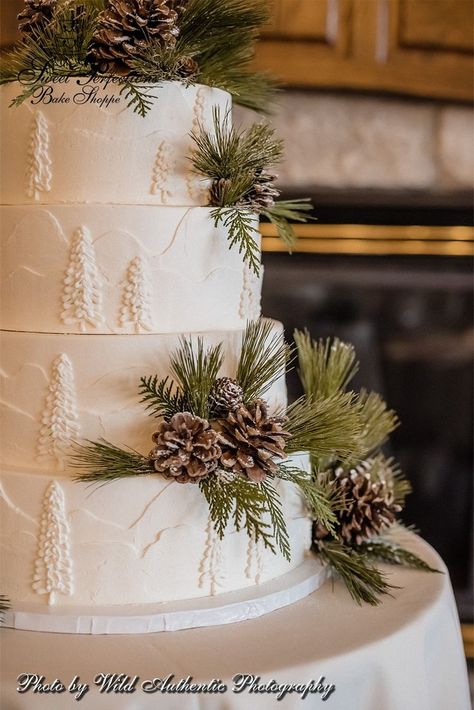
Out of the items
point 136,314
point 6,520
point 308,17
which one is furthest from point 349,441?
point 308,17

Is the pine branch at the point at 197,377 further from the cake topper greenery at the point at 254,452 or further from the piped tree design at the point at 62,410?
the piped tree design at the point at 62,410

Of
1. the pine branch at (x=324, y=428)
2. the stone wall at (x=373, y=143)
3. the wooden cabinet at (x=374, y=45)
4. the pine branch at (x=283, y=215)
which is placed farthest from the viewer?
the stone wall at (x=373, y=143)

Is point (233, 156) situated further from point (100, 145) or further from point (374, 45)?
point (374, 45)

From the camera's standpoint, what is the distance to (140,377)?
1.00 meters

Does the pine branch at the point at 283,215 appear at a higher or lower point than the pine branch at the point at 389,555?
higher

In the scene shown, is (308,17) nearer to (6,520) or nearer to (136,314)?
(136,314)

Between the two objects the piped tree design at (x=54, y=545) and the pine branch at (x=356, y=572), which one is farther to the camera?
the pine branch at (x=356, y=572)

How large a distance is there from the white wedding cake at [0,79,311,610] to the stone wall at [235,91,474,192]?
1.17m

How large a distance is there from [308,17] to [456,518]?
4.42 feet

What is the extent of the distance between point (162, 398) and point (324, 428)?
21 cm

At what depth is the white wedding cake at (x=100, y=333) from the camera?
981 millimetres

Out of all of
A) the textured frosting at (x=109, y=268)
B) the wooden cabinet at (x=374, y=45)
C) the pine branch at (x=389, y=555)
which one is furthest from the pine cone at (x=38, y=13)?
the wooden cabinet at (x=374, y=45)

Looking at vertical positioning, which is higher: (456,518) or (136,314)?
(136,314)

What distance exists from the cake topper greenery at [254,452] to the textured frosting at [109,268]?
0.21ft
